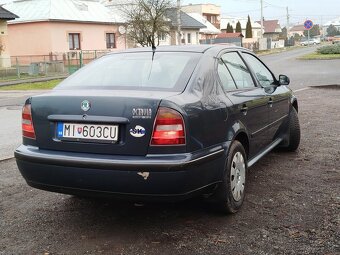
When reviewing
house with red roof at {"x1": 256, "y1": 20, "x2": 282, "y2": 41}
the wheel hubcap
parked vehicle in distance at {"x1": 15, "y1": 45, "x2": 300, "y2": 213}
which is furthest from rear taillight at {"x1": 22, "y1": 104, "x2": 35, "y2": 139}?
house with red roof at {"x1": 256, "y1": 20, "x2": 282, "y2": 41}

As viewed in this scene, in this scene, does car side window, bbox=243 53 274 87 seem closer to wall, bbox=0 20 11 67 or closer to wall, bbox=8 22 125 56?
wall, bbox=0 20 11 67

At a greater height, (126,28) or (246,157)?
(126,28)

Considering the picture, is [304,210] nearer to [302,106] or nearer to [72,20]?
[302,106]

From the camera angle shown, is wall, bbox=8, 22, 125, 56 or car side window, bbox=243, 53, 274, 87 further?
wall, bbox=8, 22, 125, 56

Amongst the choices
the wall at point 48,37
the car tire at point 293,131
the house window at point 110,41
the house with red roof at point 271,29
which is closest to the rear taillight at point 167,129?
the car tire at point 293,131

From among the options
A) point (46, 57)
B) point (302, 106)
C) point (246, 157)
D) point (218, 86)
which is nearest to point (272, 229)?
point (246, 157)

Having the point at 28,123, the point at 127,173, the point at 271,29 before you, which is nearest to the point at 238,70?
the point at 127,173

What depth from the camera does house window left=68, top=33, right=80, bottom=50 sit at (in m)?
40.7

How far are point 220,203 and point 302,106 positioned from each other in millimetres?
7753

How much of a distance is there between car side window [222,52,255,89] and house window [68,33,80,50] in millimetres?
37208

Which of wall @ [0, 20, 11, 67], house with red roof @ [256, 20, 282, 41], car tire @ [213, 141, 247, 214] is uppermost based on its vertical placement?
house with red roof @ [256, 20, 282, 41]

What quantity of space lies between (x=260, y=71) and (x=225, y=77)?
1.36 metres

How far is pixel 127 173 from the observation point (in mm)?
3547

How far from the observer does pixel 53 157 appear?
381 centimetres
